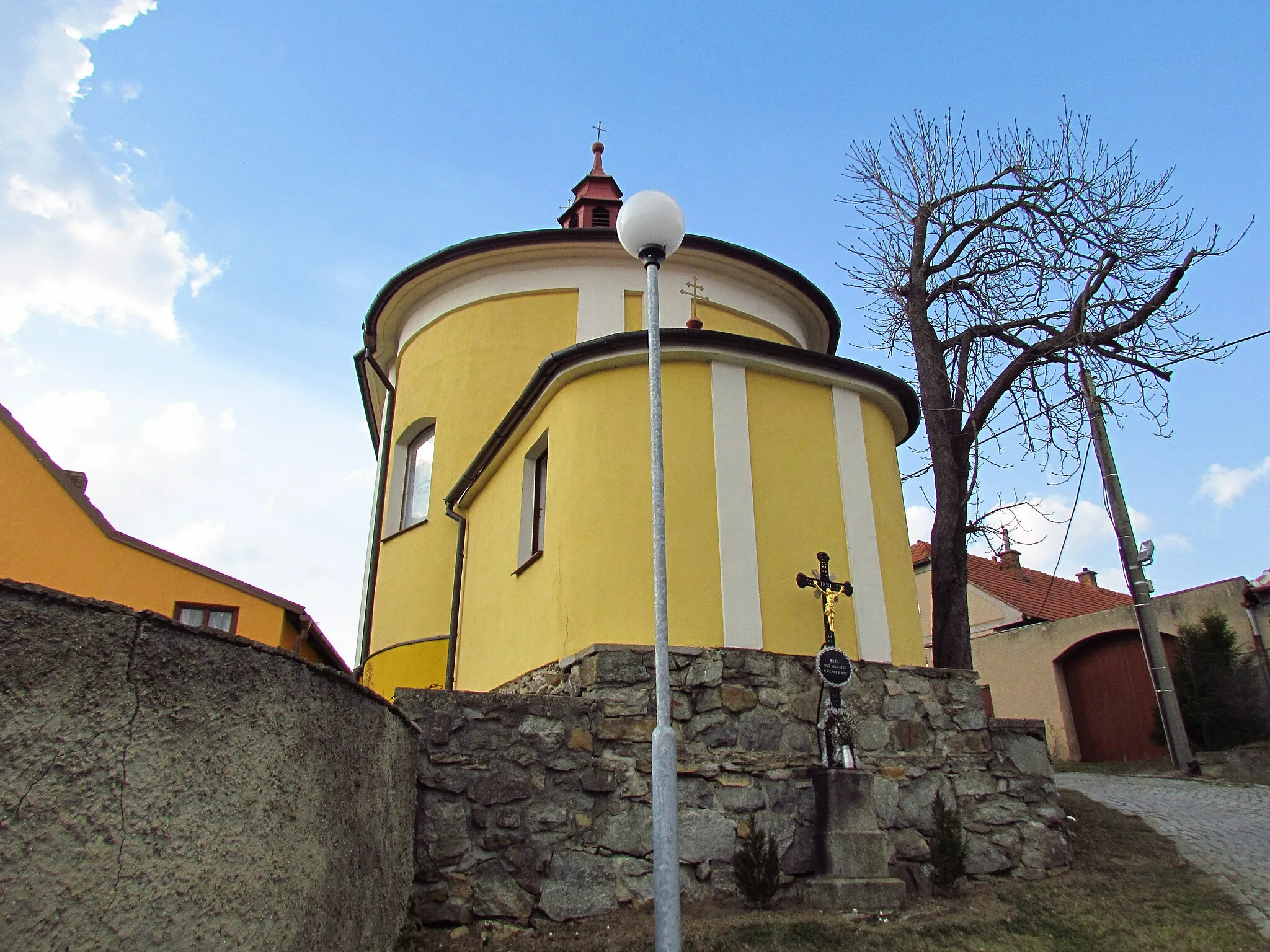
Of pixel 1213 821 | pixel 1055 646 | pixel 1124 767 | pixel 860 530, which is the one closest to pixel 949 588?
pixel 860 530

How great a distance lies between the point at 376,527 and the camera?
1301cm

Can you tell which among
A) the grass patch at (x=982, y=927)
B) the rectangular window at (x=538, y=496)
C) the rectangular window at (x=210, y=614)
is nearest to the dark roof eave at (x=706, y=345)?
the rectangular window at (x=538, y=496)

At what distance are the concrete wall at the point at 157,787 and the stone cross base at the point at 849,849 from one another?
12.3ft

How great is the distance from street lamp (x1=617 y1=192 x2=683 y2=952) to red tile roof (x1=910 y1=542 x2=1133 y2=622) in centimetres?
1830

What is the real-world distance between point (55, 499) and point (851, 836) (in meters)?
12.2

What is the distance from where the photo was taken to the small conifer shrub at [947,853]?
6320 millimetres

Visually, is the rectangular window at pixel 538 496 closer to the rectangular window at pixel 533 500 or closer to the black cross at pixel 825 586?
Result: the rectangular window at pixel 533 500

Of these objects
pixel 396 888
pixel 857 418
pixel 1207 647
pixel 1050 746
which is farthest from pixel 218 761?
pixel 1050 746

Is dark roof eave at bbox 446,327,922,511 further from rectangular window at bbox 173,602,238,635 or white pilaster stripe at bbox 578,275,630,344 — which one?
rectangular window at bbox 173,602,238,635

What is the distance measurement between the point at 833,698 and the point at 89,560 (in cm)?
1150

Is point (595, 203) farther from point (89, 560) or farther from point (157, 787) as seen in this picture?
point (157, 787)

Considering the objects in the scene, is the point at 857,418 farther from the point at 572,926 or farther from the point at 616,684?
Result: the point at 572,926

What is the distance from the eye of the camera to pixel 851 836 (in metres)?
6.15

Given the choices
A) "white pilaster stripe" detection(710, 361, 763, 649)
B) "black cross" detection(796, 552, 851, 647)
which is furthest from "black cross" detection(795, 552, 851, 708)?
"white pilaster stripe" detection(710, 361, 763, 649)
